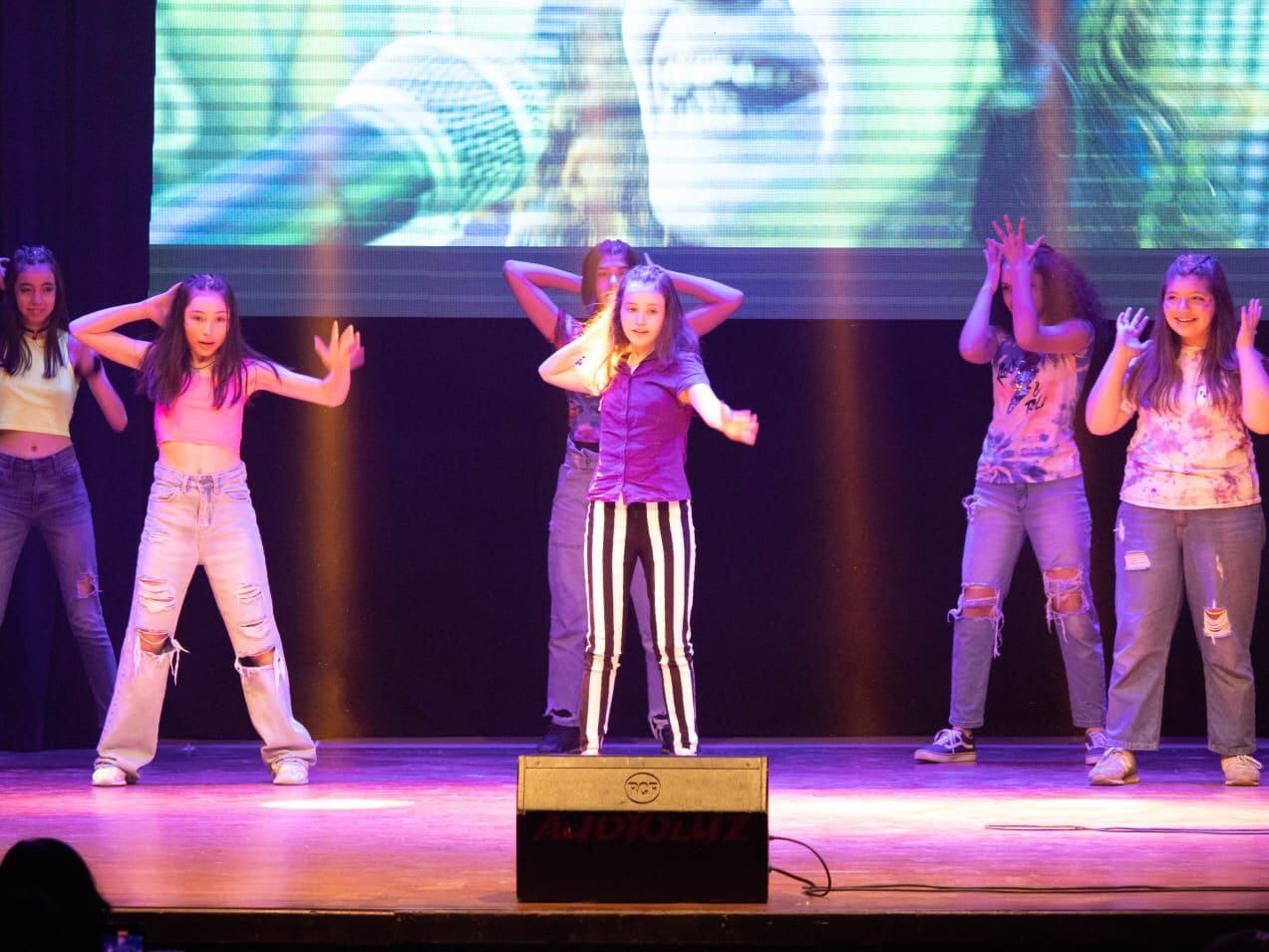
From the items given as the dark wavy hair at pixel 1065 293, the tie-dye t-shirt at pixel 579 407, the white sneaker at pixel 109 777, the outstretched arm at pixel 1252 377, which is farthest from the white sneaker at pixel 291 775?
→ the outstretched arm at pixel 1252 377

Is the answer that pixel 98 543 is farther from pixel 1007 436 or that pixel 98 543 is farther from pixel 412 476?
pixel 1007 436

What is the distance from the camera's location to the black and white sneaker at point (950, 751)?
505 centimetres

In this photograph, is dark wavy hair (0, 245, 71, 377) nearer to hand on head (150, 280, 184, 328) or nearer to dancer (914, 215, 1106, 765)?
hand on head (150, 280, 184, 328)

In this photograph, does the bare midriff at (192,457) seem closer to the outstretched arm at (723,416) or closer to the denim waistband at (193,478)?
the denim waistband at (193,478)

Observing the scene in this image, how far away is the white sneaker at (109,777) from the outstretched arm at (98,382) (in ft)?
3.59

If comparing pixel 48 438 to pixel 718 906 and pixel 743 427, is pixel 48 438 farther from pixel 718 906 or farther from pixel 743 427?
pixel 718 906

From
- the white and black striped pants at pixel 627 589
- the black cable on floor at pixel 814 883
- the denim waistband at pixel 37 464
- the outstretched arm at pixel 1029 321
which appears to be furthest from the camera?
the denim waistband at pixel 37 464

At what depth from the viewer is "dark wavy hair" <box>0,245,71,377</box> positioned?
5.02 meters

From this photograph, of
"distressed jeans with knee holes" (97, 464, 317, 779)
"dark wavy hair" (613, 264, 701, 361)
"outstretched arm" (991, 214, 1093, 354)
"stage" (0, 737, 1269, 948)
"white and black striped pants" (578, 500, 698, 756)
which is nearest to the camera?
"stage" (0, 737, 1269, 948)

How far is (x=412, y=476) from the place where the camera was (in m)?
5.78

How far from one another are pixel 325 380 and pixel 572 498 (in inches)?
34.6

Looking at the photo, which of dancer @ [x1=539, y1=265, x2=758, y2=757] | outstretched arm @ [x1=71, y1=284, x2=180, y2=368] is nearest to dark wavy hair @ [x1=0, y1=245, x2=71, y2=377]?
outstretched arm @ [x1=71, y1=284, x2=180, y2=368]

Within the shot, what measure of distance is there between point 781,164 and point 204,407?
203 cm

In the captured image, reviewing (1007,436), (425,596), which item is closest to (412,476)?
(425,596)
